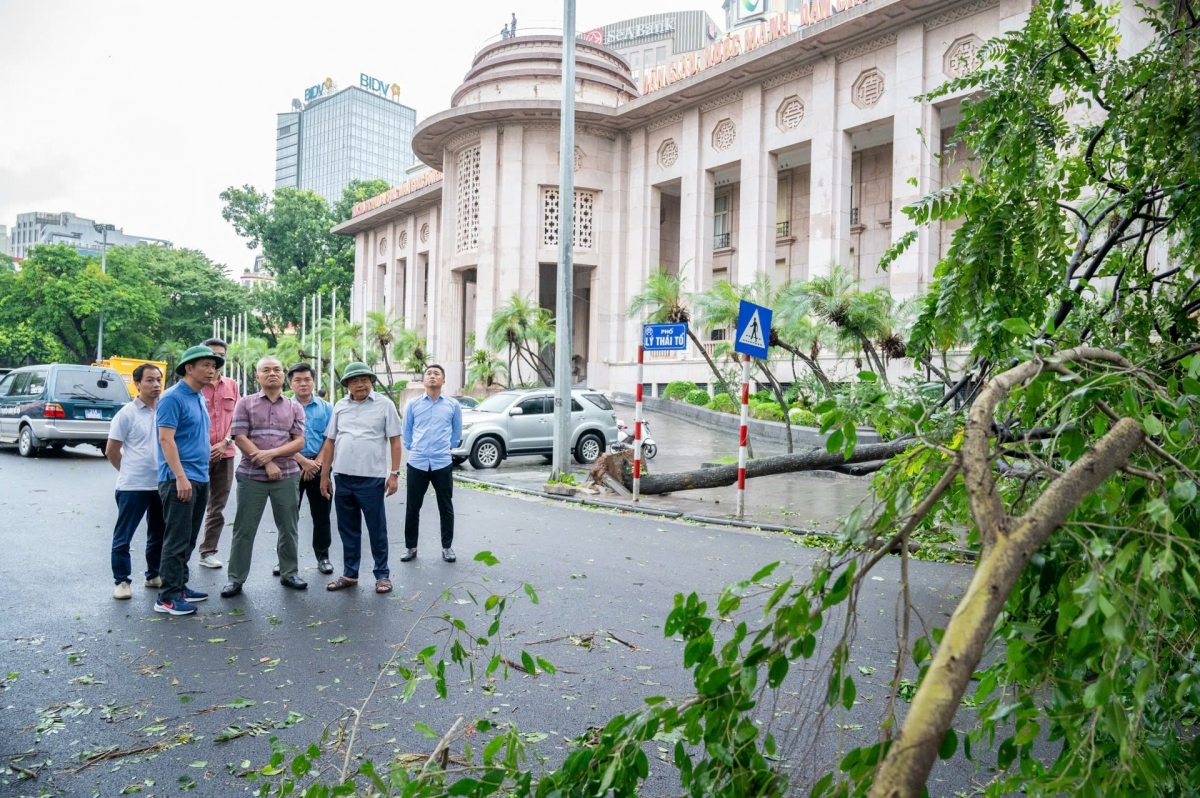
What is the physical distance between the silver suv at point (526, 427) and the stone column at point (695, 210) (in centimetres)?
1589

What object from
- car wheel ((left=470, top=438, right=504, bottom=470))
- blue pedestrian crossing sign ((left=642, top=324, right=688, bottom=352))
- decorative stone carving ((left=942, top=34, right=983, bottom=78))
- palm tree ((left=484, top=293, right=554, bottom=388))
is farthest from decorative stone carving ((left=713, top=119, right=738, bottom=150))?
blue pedestrian crossing sign ((left=642, top=324, right=688, bottom=352))

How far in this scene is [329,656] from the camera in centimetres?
484

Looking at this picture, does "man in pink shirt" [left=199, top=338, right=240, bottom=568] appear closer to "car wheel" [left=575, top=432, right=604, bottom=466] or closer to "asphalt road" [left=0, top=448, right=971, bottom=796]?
"asphalt road" [left=0, top=448, right=971, bottom=796]

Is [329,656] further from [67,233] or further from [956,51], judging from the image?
[67,233]

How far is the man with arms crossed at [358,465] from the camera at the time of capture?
6.63 m

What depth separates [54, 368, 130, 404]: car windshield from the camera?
55.1 feet

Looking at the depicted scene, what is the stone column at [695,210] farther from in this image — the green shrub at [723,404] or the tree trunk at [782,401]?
the tree trunk at [782,401]

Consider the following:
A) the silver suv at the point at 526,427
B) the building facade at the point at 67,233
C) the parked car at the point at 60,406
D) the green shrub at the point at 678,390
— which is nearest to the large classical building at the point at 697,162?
the green shrub at the point at 678,390

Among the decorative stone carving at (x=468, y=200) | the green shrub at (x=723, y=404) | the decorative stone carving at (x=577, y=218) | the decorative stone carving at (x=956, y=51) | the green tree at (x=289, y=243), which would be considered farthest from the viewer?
the green tree at (x=289, y=243)

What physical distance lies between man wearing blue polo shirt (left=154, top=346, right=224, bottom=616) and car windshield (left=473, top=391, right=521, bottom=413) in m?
11.3

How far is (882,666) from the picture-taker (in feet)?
15.5

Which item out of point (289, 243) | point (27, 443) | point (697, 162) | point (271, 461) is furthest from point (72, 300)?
point (271, 461)

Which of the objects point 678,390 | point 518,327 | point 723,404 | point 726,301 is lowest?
point 723,404

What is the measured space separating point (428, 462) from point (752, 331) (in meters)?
5.30
